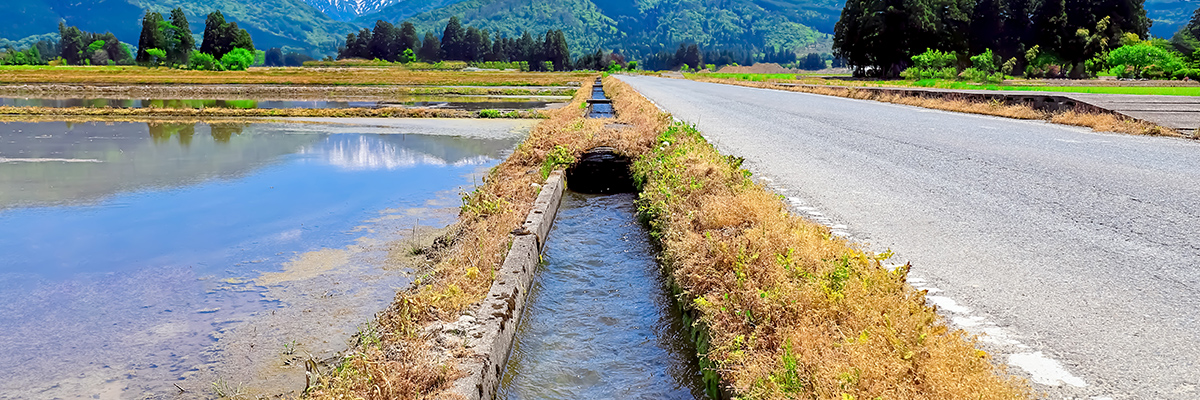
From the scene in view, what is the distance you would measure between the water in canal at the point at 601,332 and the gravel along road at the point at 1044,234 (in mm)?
1538

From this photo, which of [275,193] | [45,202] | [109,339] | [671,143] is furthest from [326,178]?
[109,339]

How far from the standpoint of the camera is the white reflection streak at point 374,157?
50.0ft

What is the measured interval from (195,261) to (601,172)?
6606 millimetres

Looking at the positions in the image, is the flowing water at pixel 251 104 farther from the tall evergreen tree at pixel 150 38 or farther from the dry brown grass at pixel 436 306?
the tall evergreen tree at pixel 150 38

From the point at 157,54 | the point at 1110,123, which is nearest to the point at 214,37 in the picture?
the point at 157,54

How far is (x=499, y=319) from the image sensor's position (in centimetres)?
461

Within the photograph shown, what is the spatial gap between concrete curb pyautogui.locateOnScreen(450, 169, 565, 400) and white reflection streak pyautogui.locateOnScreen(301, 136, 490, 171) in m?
8.48

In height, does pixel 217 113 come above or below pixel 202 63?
below

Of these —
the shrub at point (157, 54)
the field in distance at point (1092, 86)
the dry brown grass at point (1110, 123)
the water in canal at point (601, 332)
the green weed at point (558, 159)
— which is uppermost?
the shrub at point (157, 54)

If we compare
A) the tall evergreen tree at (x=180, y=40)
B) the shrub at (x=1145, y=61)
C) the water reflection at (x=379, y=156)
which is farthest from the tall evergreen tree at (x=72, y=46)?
the shrub at (x=1145, y=61)

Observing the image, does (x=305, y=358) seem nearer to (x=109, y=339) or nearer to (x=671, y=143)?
(x=109, y=339)

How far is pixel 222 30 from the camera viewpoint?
142m

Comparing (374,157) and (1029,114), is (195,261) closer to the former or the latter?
(374,157)

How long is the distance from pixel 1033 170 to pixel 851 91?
2601 centimetres
